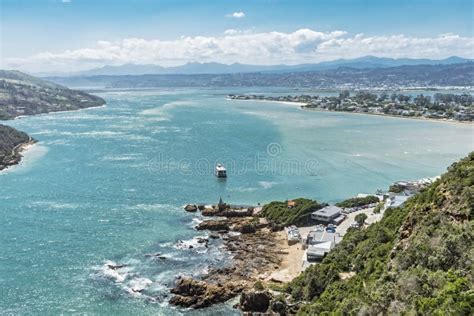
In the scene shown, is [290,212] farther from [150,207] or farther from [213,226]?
[150,207]

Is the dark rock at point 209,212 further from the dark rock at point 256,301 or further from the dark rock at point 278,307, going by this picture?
the dark rock at point 278,307

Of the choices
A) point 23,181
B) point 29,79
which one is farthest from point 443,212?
point 29,79

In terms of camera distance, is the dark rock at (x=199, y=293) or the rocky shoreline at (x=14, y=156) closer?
the dark rock at (x=199, y=293)

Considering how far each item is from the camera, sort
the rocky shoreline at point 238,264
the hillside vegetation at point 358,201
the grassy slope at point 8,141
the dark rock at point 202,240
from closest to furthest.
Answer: the rocky shoreline at point 238,264 → the dark rock at point 202,240 → the hillside vegetation at point 358,201 → the grassy slope at point 8,141

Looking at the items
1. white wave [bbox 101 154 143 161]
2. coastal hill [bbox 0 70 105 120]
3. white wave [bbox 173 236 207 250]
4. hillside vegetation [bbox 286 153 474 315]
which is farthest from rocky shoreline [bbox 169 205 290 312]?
coastal hill [bbox 0 70 105 120]

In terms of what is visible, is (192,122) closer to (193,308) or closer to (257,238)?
(257,238)

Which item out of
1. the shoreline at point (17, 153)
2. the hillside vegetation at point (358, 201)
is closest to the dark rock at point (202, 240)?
the hillside vegetation at point (358, 201)

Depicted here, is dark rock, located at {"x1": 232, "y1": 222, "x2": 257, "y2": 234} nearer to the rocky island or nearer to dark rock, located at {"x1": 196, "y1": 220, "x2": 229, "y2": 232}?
the rocky island
